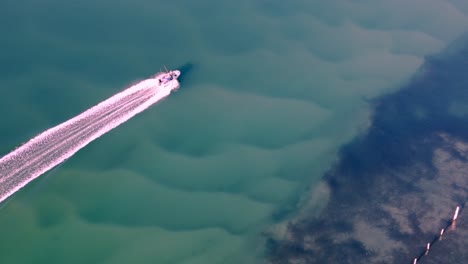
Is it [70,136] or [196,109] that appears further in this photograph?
[196,109]

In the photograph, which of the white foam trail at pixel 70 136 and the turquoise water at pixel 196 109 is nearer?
the turquoise water at pixel 196 109

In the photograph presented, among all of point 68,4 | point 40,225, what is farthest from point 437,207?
point 68,4

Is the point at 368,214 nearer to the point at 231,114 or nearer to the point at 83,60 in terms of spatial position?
the point at 231,114

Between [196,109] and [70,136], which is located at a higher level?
[196,109]
